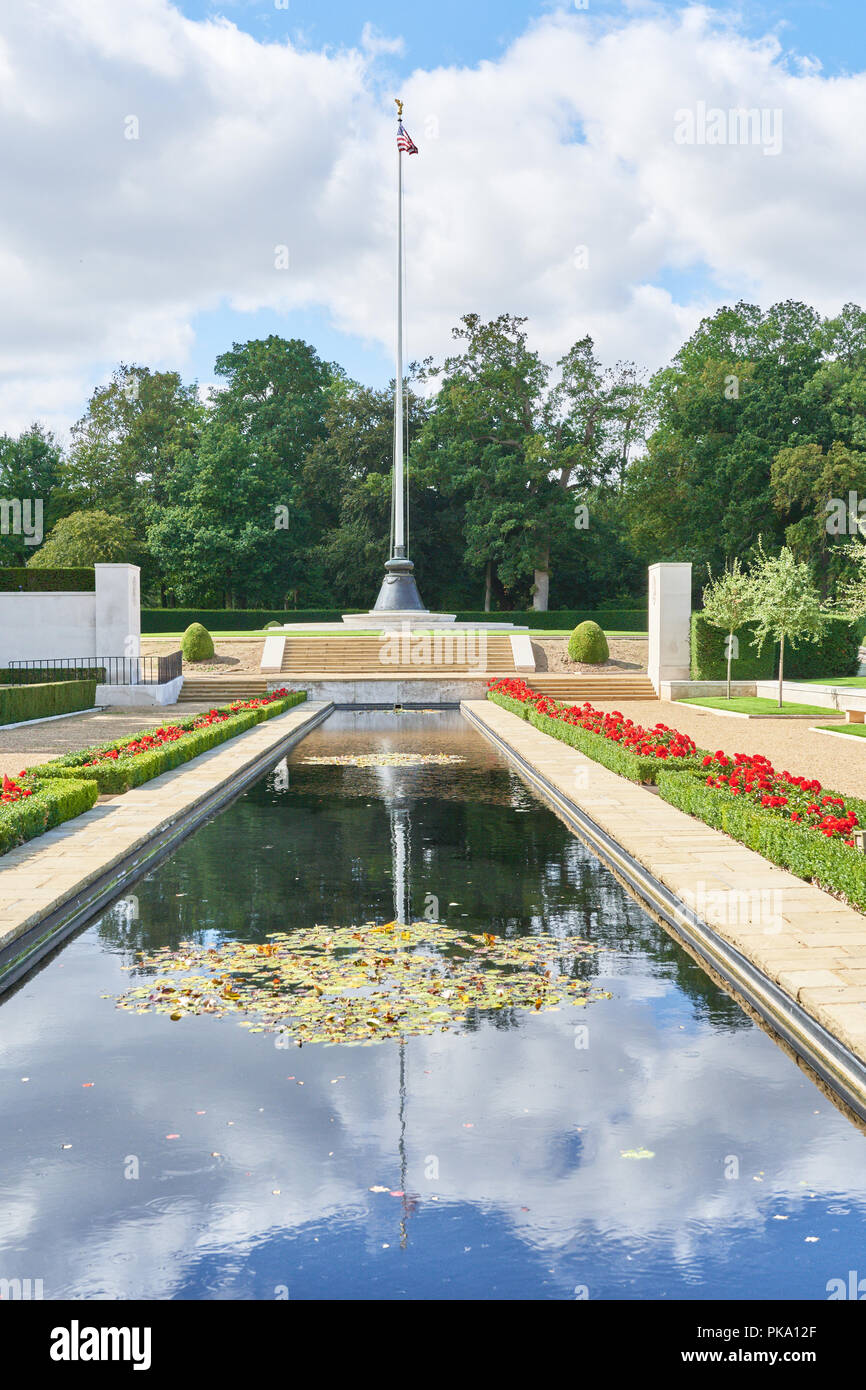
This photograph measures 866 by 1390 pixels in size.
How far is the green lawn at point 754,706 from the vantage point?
25.5 meters

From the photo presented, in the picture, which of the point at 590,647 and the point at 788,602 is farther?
the point at 590,647

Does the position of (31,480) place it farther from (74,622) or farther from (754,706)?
(754,706)

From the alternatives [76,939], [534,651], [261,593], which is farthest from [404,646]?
[76,939]

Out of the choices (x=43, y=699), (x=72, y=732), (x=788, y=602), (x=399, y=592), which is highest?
(x=399, y=592)

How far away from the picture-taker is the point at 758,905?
7.77 meters

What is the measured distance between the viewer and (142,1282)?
11.5ft

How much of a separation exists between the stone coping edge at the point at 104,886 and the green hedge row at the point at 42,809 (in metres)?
1.05

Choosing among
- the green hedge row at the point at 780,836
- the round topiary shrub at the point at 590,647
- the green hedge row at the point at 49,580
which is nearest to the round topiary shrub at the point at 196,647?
the green hedge row at the point at 49,580

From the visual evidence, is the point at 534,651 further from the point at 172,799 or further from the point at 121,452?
the point at 121,452

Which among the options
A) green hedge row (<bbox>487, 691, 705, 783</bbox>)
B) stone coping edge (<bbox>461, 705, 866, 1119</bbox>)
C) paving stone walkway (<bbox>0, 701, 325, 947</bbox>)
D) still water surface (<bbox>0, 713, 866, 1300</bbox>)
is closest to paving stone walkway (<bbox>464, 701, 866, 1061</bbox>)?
stone coping edge (<bbox>461, 705, 866, 1119</bbox>)

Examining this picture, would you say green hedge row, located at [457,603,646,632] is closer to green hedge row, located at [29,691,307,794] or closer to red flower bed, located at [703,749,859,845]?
green hedge row, located at [29,691,307,794]

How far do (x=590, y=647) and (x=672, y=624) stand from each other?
415 cm

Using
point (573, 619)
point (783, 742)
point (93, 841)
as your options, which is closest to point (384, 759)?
point (783, 742)
